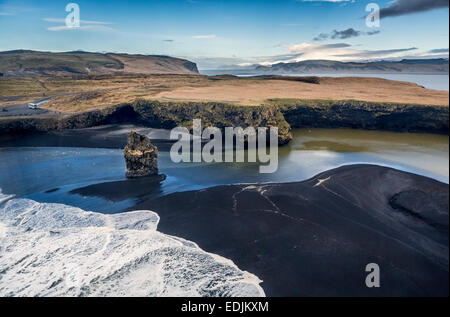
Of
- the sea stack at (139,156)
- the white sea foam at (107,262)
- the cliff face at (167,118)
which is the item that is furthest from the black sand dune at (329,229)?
the cliff face at (167,118)

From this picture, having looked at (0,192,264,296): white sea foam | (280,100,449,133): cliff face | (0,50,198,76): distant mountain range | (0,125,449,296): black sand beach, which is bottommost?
(0,192,264,296): white sea foam

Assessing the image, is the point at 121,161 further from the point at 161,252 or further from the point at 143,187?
the point at 161,252

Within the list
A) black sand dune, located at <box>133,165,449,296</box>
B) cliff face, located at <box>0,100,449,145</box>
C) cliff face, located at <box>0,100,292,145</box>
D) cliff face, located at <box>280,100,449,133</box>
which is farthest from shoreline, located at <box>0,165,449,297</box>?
cliff face, located at <box>0,100,292,145</box>

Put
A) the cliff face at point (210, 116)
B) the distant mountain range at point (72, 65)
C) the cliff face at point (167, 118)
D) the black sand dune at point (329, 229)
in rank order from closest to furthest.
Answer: the black sand dune at point (329, 229)
the cliff face at point (210, 116)
the cliff face at point (167, 118)
the distant mountain range at point (72, 65)

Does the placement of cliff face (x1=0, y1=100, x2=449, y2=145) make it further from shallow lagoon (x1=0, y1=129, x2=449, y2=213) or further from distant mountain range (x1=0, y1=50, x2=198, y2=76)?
distant mountain range (x1=0, y1=50, x2=198, y2=76)

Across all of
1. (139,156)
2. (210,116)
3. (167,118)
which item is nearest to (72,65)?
(167,118)

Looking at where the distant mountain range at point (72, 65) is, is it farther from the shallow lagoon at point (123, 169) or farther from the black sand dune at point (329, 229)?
the black sand dune at point (329, 229)

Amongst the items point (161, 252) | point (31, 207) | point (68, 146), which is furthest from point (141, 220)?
point (68, 146)
